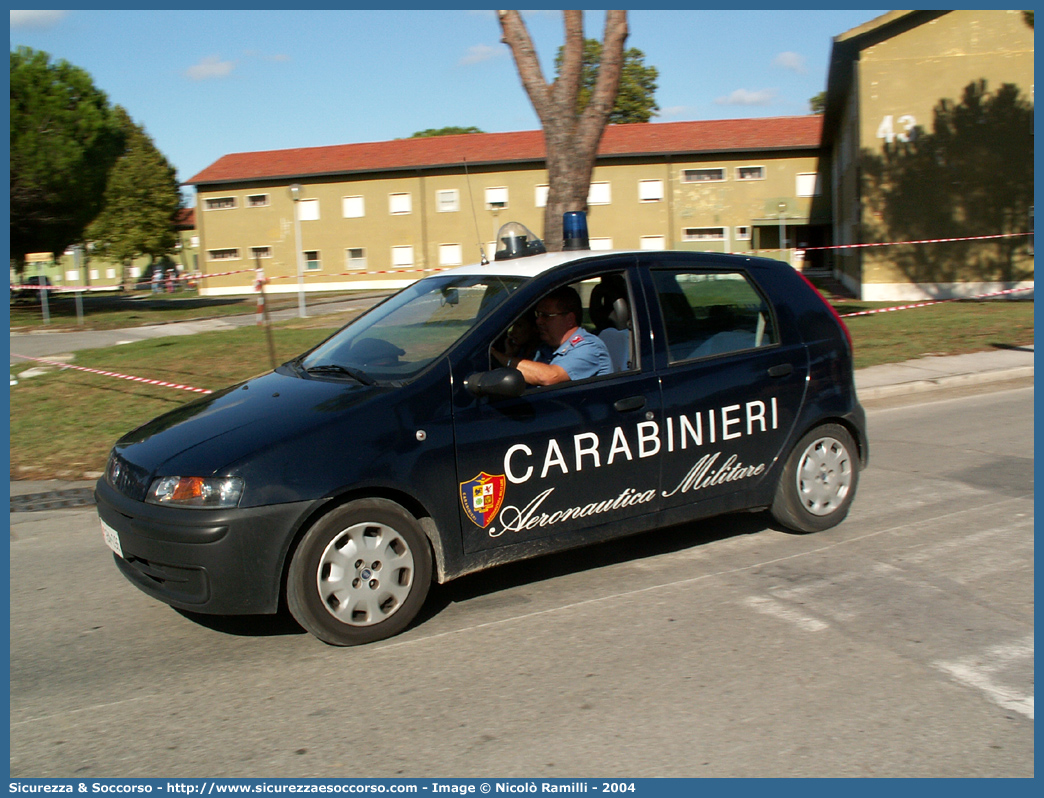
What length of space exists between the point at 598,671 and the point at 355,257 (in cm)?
4797

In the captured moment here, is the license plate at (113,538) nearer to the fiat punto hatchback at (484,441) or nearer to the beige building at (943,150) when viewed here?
the fiat punto hatchback at (484,441)

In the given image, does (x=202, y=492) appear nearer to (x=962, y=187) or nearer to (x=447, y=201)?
(x=962, y=187)

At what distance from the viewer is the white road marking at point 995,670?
11.5ft

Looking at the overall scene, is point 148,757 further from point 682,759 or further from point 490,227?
point 490,227

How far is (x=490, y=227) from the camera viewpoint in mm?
51906

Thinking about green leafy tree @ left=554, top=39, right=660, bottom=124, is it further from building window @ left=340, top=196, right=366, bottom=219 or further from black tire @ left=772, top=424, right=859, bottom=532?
black tire @ left=772, top=424, right=859, bottom=532

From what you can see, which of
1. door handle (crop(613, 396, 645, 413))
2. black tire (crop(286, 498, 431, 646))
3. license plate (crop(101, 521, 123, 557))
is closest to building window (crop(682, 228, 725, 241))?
door handle (crop(613, 396, 645, 413))

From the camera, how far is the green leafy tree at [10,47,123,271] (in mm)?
29578

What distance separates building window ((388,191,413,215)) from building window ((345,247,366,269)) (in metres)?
2.82

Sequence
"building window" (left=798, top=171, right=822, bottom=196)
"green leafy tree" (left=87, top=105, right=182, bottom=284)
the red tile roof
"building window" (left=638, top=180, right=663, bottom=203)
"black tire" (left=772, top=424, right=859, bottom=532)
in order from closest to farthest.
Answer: "black tire" (left=772, top=424, right=859, bottom=532), "building window" (left=798, top=171, right=822, bottom=196), the red tile roof, "building window" (left=638, top=180, right=663, bottom=203), "green leafy tree" (left=87, top=105, right=182, bottom=284)

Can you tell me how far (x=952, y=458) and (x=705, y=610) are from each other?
4151mm

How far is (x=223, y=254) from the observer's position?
5203cm

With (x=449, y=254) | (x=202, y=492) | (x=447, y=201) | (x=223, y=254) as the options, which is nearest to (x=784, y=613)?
(x=202, y=492)

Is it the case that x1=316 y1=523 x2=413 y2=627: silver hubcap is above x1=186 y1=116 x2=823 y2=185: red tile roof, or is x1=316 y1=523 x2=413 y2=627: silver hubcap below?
below
